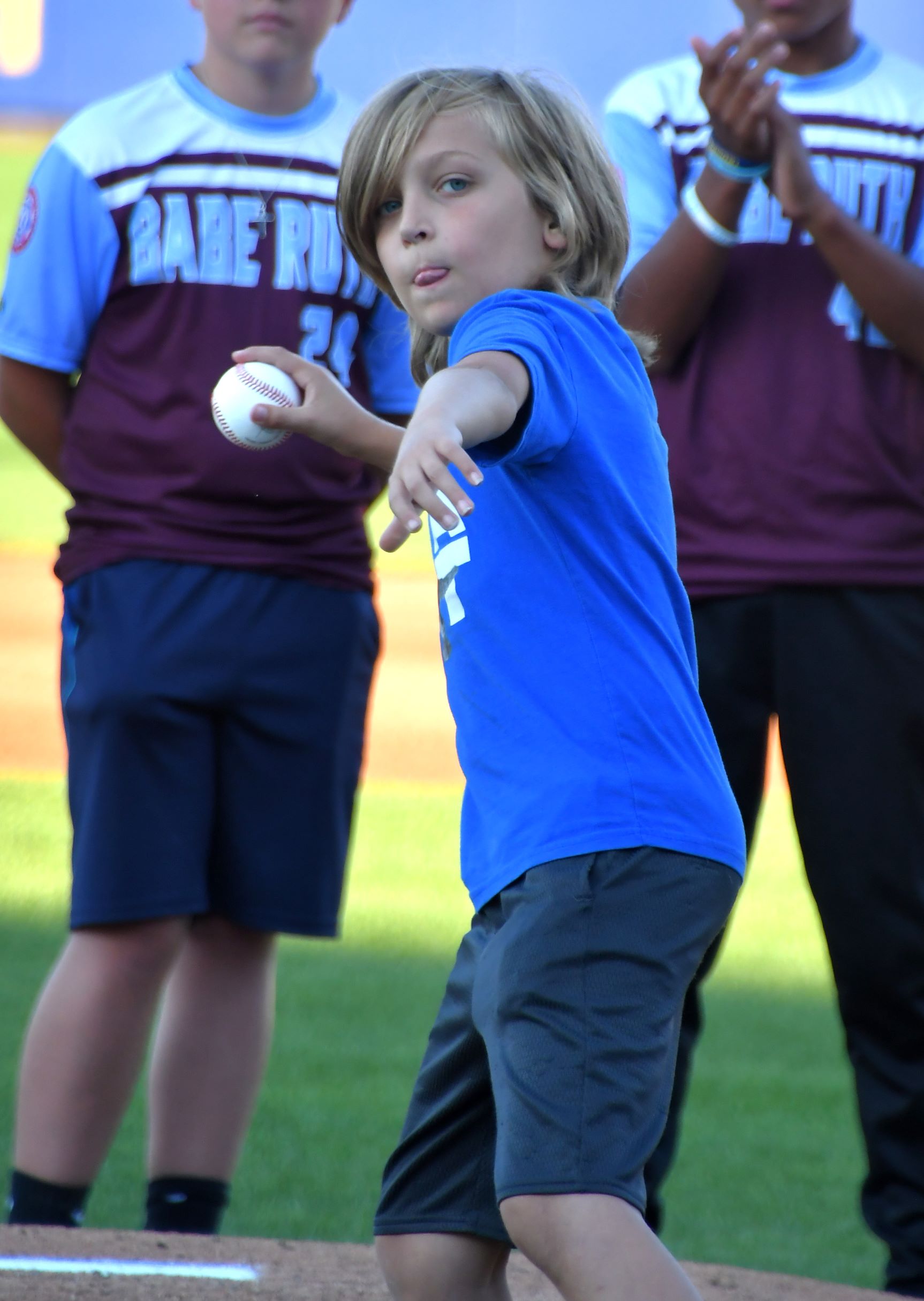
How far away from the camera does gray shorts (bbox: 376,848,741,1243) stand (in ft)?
5.59

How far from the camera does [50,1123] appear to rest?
2.72 m

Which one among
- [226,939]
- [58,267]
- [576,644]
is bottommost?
[226,939]

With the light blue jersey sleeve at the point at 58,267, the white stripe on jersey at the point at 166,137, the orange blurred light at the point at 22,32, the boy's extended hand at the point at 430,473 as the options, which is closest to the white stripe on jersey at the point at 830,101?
the white stripe on jersey at the point at 166,137

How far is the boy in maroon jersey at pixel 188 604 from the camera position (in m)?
2.74

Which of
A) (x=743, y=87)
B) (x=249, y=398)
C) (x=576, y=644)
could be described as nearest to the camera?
(x=576, y=644)

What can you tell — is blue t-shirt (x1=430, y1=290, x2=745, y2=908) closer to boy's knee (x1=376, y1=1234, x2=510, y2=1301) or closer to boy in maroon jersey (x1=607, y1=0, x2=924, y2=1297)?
boy's knee (x1=376, y1=1234, x2=510, y2=1301)

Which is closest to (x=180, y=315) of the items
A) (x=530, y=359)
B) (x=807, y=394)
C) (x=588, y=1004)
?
(x=807, y=394)

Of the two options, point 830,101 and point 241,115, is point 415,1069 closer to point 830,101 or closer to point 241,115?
point 241,115

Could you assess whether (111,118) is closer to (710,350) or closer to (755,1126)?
(710,350)

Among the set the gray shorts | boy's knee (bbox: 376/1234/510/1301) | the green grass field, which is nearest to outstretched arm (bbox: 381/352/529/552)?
the gray shorts

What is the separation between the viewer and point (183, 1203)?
2840 millimetres

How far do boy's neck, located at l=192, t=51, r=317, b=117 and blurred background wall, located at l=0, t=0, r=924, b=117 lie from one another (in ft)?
38.9

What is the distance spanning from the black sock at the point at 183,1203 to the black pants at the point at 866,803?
0.73 meters

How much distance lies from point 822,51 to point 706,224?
454mm
